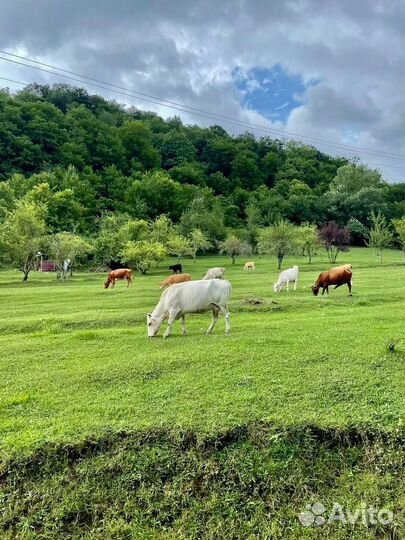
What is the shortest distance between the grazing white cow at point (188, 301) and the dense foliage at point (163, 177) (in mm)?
40325

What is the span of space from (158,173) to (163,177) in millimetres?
3986

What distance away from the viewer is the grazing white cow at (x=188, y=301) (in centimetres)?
1074

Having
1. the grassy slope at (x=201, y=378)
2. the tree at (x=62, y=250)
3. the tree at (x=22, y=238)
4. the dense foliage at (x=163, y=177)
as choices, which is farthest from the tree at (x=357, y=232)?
the grassy slope at (x=201, y=378)

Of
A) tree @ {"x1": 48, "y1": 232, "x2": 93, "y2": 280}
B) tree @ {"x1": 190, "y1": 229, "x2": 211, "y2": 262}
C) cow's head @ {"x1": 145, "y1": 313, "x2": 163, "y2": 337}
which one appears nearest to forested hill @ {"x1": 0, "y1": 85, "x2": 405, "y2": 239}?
tree @ {"x1": 190, "y1": 229, "x2": 211, "y2": 262}

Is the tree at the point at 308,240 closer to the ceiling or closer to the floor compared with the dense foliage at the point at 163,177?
closer to the floor

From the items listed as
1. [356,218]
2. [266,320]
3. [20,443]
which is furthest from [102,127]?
[20,443]

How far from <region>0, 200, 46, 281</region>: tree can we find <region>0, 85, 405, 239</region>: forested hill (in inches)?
1106

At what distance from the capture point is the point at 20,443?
566 cm

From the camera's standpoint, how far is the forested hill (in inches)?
3105

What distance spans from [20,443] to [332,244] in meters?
52.7

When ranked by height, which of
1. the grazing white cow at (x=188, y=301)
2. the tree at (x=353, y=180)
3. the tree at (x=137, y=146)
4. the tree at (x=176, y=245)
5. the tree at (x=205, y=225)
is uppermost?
the tree at (x=137, y=146)

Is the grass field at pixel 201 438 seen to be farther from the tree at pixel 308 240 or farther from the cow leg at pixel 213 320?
the tree at pixel 308 240

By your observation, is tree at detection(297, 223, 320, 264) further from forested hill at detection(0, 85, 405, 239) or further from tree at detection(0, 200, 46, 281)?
tree at detection(0, 200, 46, 281)

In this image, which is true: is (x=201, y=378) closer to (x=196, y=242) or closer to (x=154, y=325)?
(x=154, y=325)
